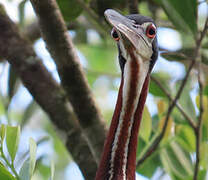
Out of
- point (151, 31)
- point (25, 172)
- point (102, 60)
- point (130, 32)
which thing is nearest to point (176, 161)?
point (151, 31)

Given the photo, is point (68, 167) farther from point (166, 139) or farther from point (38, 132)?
point (166, 139)

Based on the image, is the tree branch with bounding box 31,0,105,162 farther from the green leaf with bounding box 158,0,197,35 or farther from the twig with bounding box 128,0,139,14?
the green leaf with bounding box 158,0,197,35

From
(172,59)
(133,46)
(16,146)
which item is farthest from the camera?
(172,59)

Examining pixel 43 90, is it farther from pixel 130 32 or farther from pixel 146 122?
pixel 130 32

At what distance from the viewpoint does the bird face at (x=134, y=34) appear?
180 centimetres

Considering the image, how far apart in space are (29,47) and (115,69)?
2.39 metres

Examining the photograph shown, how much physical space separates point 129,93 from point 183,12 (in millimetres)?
435

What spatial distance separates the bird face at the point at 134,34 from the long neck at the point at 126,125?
0.04m

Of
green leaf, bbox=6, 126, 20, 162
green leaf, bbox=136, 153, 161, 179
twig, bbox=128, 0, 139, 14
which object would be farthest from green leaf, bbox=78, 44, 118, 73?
green leaf, bbox=6, 126, 20, 162

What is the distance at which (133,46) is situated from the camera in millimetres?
1861

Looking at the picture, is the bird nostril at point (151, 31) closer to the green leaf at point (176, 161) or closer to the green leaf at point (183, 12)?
the green leaf at point (183, 12)

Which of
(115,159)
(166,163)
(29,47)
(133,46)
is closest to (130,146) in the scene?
(115,159)

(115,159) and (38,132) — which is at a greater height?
(115,159)

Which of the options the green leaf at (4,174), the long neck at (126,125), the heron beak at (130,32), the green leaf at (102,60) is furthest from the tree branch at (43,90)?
the green leaf at (102,60)
